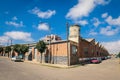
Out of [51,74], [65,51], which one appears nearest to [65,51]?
[65,51]

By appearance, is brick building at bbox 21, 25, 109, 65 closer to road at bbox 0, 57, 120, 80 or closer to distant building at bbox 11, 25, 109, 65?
distant building at bbox 11, 25, 109, 65

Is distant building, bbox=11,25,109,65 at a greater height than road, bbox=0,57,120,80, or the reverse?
distant building, bbox=11,25,109,65

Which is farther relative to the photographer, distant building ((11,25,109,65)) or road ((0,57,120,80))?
distant building ((11,25,109,65))

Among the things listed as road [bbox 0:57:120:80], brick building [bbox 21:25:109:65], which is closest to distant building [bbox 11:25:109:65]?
brick building [bbox 21:25:109:65]

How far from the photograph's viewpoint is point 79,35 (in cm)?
4369

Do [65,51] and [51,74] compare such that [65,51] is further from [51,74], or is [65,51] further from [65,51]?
[51,74]

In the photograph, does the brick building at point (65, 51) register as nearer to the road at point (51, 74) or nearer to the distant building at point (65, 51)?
the distant building at point (65, 51)

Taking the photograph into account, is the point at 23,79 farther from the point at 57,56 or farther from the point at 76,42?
the point at 76,42

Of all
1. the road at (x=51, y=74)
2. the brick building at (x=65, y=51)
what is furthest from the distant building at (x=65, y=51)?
the road at (x=51, y=74)

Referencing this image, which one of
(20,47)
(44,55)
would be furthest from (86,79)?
(20,47)

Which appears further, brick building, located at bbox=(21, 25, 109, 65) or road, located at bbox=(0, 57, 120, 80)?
brick building, located at bbox=(21, 25, 109, 65)

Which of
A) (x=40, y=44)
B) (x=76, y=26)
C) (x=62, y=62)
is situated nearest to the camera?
(x=62, y=62)

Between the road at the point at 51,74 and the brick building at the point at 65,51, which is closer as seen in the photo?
the road at the point at 51,74

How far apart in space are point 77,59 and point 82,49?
654 cm
